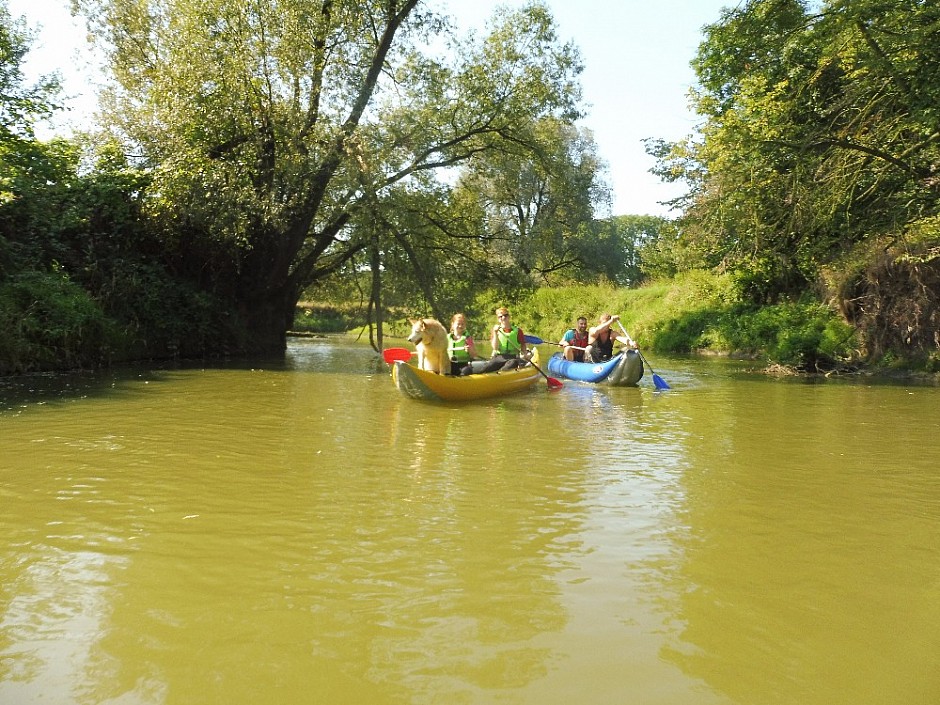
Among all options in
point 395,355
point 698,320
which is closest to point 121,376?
point 395,355

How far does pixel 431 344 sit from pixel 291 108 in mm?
7912

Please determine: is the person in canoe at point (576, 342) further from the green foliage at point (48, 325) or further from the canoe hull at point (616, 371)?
the green foliage at point (48, 325)

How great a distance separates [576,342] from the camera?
15500mm

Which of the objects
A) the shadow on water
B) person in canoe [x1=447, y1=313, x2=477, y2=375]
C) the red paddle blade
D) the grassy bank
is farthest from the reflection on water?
the grassy bank

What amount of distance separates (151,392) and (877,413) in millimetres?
9659

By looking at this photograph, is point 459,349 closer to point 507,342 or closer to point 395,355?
point 395,355

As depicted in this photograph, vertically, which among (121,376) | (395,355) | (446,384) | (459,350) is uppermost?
(459,350)

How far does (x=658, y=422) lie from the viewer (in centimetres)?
916

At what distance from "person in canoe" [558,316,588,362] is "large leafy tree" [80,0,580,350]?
15.6 feet

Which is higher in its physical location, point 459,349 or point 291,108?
point 291,108

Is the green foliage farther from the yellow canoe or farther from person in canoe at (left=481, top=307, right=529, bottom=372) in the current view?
person in canoe at (left=481, top=307, right=529, bottom=372)

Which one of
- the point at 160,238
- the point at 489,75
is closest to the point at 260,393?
the point at 160,238

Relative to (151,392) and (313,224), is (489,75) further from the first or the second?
(151,392)

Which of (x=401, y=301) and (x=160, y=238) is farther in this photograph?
(x=401, y=301)
